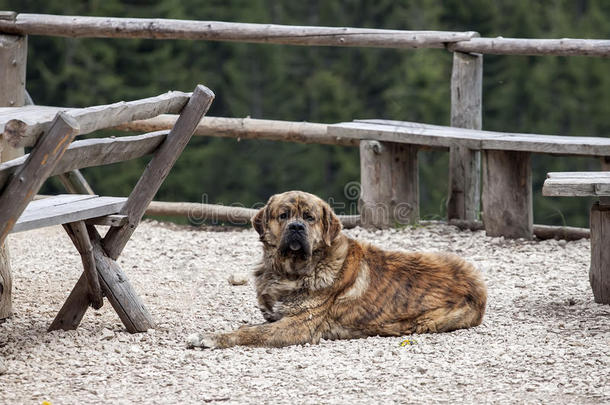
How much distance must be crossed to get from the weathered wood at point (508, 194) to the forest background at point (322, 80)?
21.9m

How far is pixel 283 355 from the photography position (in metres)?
4.59

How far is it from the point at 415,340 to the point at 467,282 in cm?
52

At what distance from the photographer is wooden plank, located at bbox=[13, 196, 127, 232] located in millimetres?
4164

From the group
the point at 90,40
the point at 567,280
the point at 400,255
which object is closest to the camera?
the point at 400,255

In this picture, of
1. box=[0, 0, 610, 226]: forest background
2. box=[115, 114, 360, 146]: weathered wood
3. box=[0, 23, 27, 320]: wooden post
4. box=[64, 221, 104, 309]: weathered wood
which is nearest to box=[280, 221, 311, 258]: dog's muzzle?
box=[64, 221, 104, 309]: weathered wood

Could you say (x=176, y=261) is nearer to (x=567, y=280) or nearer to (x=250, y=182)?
(x=567, y=280)

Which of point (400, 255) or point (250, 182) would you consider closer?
point (400, 255)

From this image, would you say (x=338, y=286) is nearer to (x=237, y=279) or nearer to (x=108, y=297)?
(x=108, y=297)

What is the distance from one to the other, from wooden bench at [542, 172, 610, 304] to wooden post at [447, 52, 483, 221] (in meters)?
2.55

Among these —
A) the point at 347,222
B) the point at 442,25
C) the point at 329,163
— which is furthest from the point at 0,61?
the point at 442,25

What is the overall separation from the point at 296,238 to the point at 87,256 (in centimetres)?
108

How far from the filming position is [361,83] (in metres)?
34.8

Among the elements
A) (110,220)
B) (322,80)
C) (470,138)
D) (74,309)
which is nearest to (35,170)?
(110,220)

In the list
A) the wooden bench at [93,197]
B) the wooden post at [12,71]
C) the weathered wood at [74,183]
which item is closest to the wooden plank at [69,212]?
the wooden bench at [93,197]
